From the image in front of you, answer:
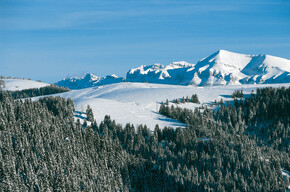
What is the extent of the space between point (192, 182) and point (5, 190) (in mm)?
110781

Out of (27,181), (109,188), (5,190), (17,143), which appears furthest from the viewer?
(17,143)

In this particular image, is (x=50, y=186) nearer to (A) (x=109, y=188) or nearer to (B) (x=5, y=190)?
(B) (x=5, y=190)

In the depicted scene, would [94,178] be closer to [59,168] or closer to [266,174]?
[59,168]

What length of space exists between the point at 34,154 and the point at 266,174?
500 ft

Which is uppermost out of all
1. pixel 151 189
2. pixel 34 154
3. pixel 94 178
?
pixel 34 154

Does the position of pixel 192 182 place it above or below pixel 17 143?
below

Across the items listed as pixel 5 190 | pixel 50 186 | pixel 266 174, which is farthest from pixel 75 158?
pixel 266 174

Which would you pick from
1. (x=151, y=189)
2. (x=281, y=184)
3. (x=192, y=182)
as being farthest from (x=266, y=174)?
(x=151, y=189)

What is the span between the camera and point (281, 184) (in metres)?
196

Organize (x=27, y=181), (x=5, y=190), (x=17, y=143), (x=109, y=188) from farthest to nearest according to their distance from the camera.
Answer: (x=17, y=143) < (x=109, y=188) < (x=27, y=181) < (x=5, y=190)

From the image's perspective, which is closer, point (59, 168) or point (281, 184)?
point (59, 168)

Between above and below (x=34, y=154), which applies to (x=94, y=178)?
below

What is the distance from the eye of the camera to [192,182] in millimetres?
192500

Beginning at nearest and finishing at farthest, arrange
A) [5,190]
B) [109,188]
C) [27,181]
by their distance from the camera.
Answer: [5,190] < [27,181] < [109,188]
